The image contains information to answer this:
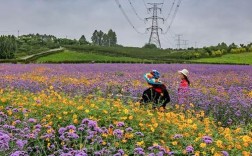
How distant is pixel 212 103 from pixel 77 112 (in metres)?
4.81

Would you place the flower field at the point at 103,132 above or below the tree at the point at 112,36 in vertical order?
below

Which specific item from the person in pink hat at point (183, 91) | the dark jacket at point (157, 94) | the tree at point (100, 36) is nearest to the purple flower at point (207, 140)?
the dark jacket at point (157, 94)

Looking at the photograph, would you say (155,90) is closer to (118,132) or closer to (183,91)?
(183,91)

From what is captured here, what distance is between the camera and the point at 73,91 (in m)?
11.9

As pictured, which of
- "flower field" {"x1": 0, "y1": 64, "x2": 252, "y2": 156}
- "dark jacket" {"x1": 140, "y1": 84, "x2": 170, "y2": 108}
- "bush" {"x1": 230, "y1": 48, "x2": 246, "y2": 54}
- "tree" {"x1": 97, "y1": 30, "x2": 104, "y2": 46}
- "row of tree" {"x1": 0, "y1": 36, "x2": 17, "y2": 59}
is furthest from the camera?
"tree" {"x1": 97, "y1": 30, "x2": 104, "y2": 46}

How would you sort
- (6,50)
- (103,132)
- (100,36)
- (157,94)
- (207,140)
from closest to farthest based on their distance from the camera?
(207,140), (103,132), (157,94), (6,50), (100,36)

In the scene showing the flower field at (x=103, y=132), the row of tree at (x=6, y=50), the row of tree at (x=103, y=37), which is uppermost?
the row of tree at (x=103, y=37)

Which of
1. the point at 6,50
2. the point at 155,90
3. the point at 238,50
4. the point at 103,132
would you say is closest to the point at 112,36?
the point at 238,50

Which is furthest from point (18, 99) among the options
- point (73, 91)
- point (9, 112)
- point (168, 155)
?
point (73, 91)

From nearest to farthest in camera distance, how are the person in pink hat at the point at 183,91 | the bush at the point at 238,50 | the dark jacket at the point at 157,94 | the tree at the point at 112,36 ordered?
the dark jacket at the point at 157,94 < the person in pink hat at the point at 183,91 < the bush at the point at 238,50 < the tree at the point at 112,36

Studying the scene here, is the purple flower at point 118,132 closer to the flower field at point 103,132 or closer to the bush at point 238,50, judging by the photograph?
the flower field at point 103,132

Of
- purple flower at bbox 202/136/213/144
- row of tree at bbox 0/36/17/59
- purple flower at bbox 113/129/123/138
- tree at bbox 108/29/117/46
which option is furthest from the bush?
tree at bbox 108/29/117/46

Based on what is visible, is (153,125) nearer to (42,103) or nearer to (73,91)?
(42,103)

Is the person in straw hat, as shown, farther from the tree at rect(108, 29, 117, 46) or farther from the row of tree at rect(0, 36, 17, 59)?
the tree at rect(108, 29, 117, 46)
